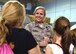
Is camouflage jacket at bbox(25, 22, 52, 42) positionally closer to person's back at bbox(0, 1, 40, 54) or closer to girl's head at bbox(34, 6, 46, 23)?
girl's head at bbox(34, 6, 46, 23)

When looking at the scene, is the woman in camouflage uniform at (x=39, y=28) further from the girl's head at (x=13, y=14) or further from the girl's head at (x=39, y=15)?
the girl's head at (x=13, y=14)

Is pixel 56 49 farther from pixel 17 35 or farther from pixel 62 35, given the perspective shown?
pixel 17 35

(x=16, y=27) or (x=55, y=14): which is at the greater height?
(x=16, y=27)

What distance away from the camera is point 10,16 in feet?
4.40

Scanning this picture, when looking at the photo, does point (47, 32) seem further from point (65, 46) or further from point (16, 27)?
point (16, 27)

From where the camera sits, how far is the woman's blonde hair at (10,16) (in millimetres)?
1325

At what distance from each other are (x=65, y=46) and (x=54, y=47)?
97 mm

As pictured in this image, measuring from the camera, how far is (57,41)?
69.0 inches

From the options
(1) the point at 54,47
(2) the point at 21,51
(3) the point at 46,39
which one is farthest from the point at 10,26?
(3) the point at 46,39

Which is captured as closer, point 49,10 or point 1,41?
point 1,41

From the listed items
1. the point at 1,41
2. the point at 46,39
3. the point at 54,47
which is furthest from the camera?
the point at 46,39

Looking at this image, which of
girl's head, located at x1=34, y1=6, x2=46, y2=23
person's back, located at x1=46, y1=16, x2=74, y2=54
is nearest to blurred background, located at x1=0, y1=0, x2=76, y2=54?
girl's head, located at x1=34, y1=6, x2=46, y2=23

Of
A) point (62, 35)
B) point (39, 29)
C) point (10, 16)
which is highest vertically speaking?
point (10, 16)

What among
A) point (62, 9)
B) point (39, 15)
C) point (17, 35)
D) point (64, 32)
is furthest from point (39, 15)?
point (62, 9)
